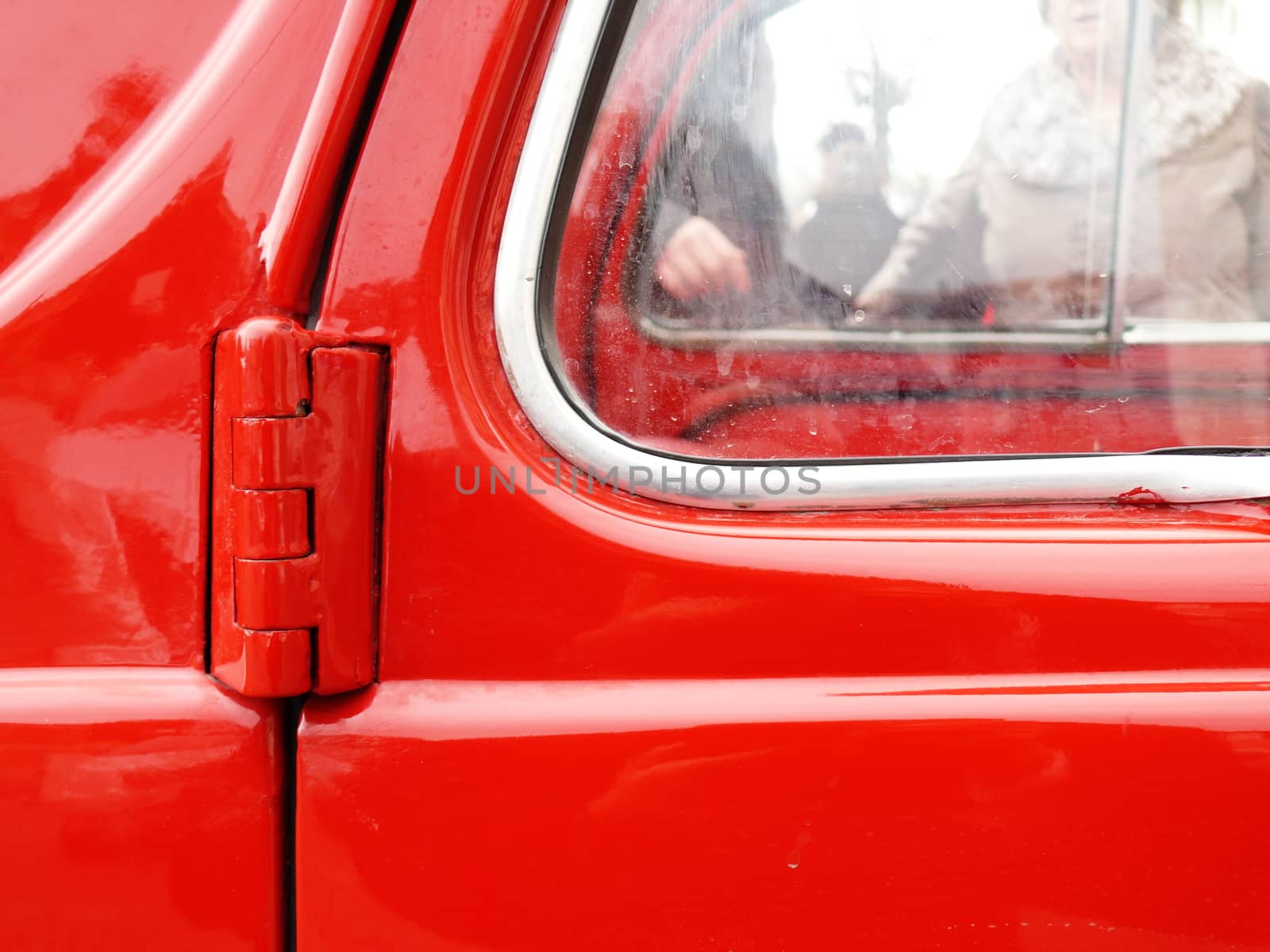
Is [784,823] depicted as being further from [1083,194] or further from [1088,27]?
[1088,27]

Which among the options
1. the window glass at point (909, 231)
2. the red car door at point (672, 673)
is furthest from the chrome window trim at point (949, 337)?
the red car door at point (672, 673)

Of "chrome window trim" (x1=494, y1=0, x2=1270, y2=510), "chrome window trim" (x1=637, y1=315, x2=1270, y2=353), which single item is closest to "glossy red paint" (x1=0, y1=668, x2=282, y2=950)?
"chrome window trim" (x1=494, y1=0, x2=1270, y2=510)

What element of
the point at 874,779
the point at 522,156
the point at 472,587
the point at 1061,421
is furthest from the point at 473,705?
the point at 1061,421

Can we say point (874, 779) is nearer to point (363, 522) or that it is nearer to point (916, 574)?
point (916, 574)

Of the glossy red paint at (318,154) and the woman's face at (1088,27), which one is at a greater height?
the woman's face at (1088,27)

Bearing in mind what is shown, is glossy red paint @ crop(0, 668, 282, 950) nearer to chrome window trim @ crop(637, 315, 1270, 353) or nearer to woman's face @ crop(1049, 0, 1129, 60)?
chrome window trim @ crop(637, 315, 1270, 353)

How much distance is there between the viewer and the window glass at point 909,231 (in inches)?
32.9

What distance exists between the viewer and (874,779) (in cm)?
77

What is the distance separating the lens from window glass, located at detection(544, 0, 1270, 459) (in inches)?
32.9

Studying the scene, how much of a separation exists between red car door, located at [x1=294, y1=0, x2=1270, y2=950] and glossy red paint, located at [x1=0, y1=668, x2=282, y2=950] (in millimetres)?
40

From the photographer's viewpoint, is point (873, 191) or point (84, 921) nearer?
point (84, 921)

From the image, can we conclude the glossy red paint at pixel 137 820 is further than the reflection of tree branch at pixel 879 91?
No

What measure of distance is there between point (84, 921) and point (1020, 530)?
0.80 meters

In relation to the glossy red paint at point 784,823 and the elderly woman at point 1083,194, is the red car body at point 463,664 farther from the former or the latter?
the elderly woman at point 1083,194
